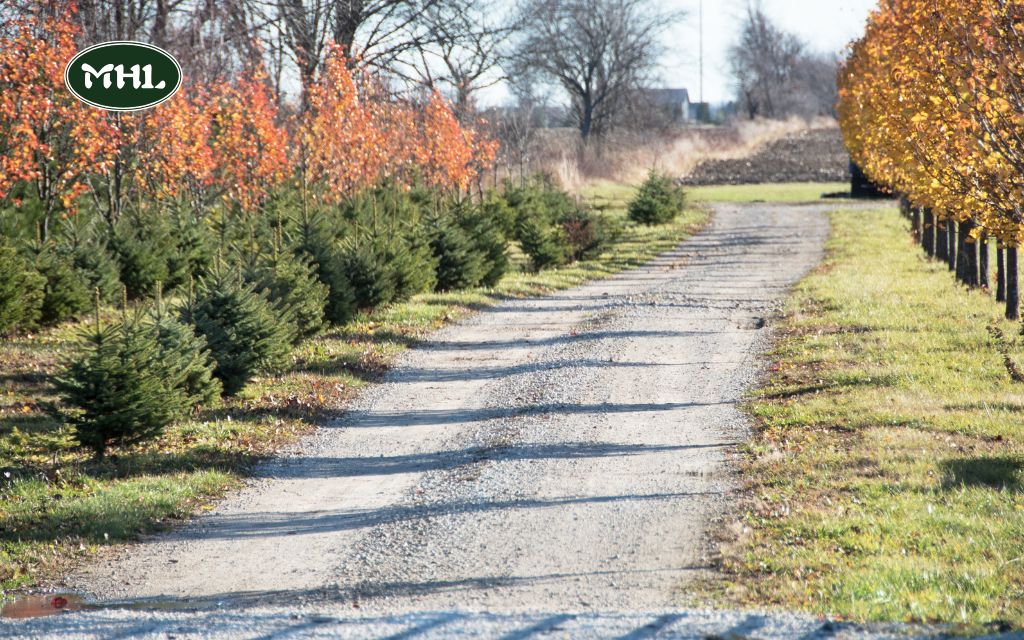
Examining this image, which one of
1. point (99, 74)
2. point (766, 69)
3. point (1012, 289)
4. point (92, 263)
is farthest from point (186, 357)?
point (766, 69)

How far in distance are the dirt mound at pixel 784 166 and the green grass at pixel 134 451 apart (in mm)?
48018

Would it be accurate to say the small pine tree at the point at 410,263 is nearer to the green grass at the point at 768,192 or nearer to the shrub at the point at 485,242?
the shrub at the point at 485,242

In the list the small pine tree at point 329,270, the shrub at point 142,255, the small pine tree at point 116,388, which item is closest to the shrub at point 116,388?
the small pine tree at point 116,388

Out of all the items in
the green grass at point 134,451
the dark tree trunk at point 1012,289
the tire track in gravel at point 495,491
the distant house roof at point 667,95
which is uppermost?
the distant house roof at point 667,95

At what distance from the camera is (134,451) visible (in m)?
9.69

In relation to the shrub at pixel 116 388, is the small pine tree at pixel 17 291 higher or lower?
higher

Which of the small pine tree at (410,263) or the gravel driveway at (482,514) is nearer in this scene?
the gravel driveway at (482,514)

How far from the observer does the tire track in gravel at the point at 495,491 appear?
21.4 ft

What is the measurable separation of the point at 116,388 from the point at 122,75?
5533mm

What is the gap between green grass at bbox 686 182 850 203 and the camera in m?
49.9

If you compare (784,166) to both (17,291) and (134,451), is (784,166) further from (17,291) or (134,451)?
(134,451)

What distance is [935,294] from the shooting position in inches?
751

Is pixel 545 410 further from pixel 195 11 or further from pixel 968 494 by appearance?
pixel 195 11

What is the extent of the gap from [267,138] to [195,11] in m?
3.87
